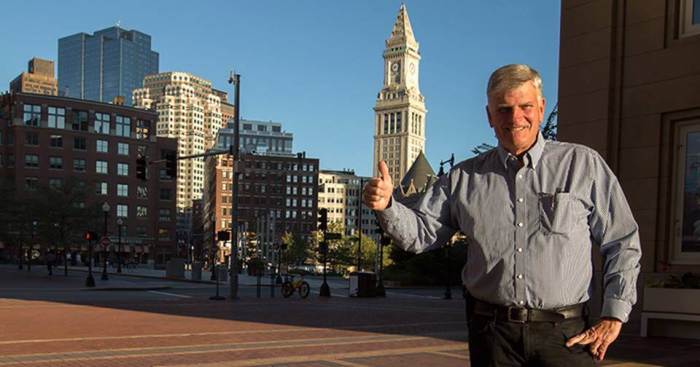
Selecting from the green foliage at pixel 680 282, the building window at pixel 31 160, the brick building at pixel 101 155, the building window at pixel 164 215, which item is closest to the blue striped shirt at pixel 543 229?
the green foliage at pixel 680 282

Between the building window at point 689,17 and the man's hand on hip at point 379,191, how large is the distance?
12657 mm

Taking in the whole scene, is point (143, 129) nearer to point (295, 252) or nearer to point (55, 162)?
point (55, 162)

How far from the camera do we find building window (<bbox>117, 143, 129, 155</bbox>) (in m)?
108

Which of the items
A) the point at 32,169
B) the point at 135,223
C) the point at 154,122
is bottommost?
the point at 135,223

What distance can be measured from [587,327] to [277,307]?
20.5m

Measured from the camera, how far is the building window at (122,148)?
10781cm

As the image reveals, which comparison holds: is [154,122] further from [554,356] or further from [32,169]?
[554,356]

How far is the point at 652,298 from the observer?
41.3ft

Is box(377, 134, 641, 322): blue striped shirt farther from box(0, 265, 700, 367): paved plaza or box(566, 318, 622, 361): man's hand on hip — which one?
box(0, 265, 700, 367): paved plaza

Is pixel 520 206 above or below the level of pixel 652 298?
above

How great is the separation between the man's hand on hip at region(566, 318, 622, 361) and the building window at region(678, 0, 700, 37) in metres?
12.5

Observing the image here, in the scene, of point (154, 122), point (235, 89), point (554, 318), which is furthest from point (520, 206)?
point (154, 122)

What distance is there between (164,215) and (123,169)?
11.5 m

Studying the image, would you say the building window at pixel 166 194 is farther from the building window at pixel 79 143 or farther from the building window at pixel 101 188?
the building window at pixel 79 143
